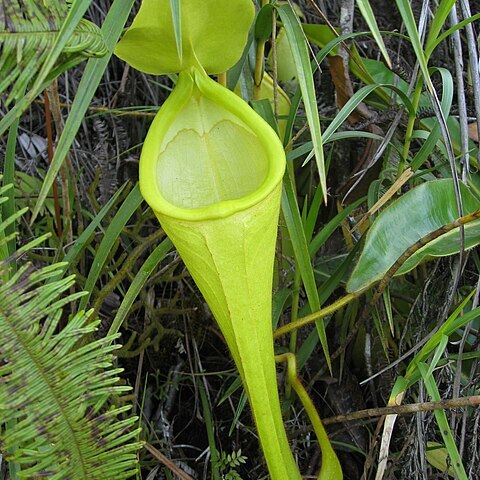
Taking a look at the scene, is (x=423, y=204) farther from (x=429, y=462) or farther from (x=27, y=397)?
(x=27, y=397)

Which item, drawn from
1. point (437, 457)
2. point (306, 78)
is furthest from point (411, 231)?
point (437, 457)

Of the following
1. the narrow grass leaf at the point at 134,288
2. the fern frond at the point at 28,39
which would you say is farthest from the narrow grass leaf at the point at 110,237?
the fern frond at the point at 28,39

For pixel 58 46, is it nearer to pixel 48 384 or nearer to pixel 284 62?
pixel 48 384

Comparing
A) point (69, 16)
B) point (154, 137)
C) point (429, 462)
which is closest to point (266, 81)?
point (154, 137)

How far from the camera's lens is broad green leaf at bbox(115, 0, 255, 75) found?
0.94 m

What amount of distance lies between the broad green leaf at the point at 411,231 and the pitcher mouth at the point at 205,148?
0.69 ft

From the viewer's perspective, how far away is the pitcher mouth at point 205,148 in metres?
0.94

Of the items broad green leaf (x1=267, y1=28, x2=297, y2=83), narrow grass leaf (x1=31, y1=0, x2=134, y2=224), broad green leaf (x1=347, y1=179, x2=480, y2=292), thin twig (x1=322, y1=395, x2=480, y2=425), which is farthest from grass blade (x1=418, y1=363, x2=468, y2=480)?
broad green leaf (x1=267, y1=28, x2=297, y2=83)

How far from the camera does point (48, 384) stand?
737 millimetres

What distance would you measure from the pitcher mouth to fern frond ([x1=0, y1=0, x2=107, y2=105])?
0.25 m

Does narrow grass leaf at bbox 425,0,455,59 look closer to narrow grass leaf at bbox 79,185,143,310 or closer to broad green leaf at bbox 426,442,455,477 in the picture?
narrow grass leaf at bbox 79,185,143,310

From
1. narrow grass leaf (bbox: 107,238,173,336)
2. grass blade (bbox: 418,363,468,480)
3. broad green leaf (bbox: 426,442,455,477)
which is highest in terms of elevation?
narrow grass leaf (bbox: 107,238,173,336)

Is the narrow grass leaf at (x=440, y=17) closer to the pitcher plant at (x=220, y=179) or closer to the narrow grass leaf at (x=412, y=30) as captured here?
the narrow grass leaf at (x=412, y=30)

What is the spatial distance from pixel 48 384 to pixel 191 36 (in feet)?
1.84
